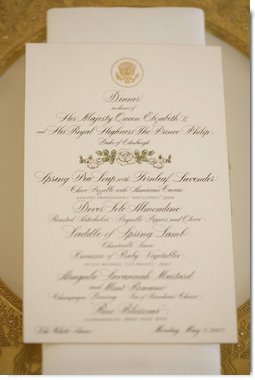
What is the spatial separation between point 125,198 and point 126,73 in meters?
0.26

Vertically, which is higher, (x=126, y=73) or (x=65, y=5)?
(x=65, y=5)

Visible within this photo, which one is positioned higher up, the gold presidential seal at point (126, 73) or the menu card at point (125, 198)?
the gold presidential seal at point (126, 73)

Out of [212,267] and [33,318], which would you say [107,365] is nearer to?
[33,318]

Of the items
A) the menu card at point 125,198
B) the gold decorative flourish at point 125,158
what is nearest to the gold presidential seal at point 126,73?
the menu card at point 125,198


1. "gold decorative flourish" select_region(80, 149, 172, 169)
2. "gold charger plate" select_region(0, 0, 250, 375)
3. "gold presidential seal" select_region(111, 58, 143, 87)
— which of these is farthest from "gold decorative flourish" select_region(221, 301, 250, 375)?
"gold presidential seal" select_region(111, 58, 143, 87)

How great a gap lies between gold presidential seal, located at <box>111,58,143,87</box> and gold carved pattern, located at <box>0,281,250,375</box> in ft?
1.59

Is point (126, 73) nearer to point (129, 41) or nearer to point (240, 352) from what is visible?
point (129, 41)

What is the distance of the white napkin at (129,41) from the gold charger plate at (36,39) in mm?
46

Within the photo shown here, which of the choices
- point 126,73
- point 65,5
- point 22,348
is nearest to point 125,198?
point 126,73

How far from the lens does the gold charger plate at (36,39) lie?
71 cm

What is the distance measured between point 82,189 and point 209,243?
0.89 feet

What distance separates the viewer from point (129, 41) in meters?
0.76

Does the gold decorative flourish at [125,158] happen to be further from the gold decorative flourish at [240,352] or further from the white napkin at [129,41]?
the gold decorative flourish at [240,352]

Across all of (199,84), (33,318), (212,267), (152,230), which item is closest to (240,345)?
(212,267)
